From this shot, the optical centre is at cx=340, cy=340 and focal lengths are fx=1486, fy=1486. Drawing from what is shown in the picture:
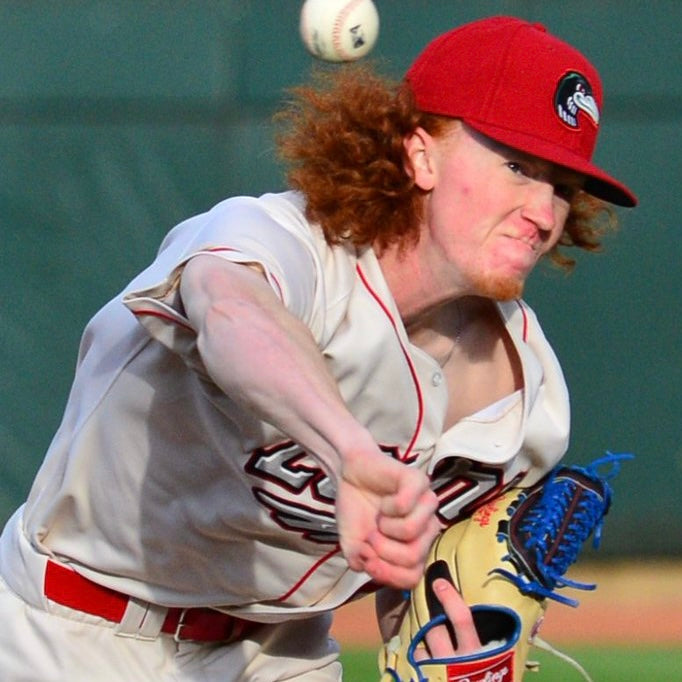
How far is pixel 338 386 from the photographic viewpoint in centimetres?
262

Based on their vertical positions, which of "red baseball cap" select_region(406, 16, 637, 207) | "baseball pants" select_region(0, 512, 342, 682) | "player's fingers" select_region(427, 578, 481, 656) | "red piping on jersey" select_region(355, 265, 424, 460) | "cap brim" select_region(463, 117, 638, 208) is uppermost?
"red baseball cap" select_region(406, 16, 637, 207)

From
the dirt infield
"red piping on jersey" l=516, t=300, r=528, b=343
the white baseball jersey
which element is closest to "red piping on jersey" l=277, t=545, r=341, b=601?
the white baseball jersey

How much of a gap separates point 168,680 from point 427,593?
55 cm

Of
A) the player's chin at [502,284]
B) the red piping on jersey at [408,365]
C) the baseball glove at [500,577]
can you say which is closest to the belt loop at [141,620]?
the baseball glove at [500,577]

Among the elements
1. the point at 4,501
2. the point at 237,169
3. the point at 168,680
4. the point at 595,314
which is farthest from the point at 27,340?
the point at 168,680

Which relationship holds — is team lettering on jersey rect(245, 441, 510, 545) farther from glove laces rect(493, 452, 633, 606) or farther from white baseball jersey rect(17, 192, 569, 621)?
glove laces rect(493, 452, 633, 606)

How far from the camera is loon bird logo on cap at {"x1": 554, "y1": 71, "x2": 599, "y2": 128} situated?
9.14 ft

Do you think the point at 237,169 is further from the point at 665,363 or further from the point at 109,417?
the point at 109,417

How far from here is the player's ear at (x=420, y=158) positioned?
9.45 ft

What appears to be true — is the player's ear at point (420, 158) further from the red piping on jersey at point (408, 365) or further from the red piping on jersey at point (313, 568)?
the red piping on jersey at point (313, 568)

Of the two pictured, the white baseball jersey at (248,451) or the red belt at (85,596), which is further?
the red belt at (85,596)

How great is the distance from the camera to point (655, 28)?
6.83 m

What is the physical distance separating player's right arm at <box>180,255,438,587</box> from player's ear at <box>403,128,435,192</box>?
2.32 ft

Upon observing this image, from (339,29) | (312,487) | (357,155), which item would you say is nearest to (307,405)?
(312,487)
